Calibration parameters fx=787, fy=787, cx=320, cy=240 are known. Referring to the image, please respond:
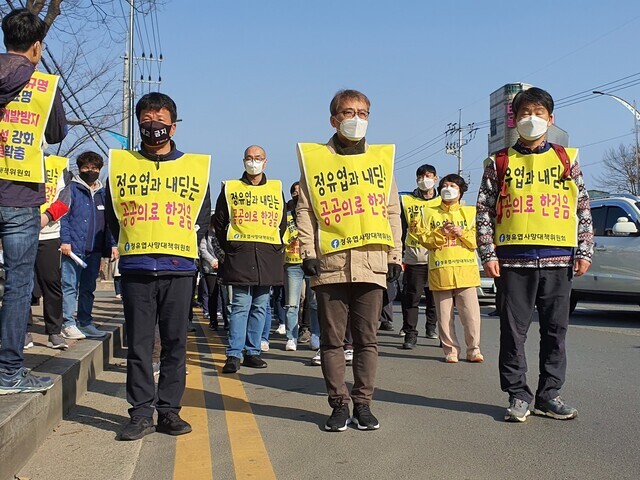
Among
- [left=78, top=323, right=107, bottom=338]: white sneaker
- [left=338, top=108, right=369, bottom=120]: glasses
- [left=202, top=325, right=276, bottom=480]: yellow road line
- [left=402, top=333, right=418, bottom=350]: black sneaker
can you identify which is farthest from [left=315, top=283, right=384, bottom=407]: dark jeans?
[left=402, top=333, right=418, bottom=350]: black sneaker

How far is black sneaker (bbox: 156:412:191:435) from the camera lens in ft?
16.7

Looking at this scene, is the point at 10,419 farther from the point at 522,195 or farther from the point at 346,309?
the point at 522,195

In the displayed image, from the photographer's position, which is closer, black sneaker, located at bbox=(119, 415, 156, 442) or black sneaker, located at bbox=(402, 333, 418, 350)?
black sneaker, located at bbox=(119, 415, 156, 442)

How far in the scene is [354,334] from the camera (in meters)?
5.34

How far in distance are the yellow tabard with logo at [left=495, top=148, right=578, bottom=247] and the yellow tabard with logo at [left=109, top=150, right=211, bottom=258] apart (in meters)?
2.14

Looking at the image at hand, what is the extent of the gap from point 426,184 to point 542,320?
14.1 ft

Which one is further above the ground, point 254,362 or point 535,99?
point 535,99

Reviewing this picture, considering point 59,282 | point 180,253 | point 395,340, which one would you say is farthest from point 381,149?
point 395,340

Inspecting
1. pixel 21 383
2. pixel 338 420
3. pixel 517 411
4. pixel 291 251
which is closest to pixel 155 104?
pixel 21 383

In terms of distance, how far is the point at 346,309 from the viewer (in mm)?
5383

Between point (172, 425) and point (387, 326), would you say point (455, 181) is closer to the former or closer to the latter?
point (387, 326)

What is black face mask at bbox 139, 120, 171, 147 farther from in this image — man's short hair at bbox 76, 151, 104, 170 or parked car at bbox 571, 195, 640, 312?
parked car at bbox 571, 195, 640, 312

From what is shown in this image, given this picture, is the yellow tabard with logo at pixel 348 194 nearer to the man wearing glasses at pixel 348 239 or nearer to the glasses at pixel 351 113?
the man wearing glasses at pixel 348 239

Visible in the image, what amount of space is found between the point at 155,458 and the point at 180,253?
132 centimetres
